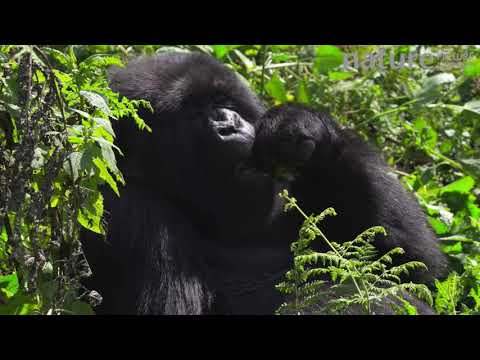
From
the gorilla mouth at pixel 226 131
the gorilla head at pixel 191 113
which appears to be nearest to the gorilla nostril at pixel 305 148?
the gorilla head at pixel 191 113

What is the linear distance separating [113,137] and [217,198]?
53 cm

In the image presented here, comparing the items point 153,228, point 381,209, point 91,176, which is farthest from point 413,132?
point 91,176

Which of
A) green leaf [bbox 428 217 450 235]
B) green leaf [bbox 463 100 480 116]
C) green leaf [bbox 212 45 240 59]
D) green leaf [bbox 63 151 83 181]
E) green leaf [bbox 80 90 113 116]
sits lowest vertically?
green leaf [bbox 428 217 450 235]

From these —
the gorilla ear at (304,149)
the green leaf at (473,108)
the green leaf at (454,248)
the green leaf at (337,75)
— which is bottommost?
the green leaf at (454,248)

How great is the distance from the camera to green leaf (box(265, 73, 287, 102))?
4696mm

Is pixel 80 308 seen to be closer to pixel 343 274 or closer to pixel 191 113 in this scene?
pixel 343 274

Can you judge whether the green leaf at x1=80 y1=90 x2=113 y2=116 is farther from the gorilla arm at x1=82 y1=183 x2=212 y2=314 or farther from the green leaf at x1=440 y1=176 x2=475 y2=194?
the green leaf at x1=440 y1=176 x2=475 y2=194

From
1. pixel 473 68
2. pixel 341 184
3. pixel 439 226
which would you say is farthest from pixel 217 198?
pixel 473 68

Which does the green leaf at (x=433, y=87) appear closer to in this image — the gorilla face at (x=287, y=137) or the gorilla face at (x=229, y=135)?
the gorilla face at (x=287, y=137)

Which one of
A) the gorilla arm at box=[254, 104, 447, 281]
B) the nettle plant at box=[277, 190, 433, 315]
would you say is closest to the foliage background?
the gorilla arm at box=[254, 104, 447, 281]

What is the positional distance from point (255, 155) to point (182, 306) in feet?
2.47

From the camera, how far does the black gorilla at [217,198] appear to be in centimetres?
309

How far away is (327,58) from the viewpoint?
15.9 ft
